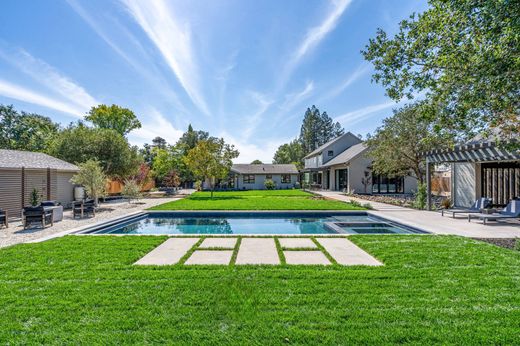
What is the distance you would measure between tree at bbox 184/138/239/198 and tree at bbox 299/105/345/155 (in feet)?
118

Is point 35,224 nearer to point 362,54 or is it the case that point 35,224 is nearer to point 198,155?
point 362,54

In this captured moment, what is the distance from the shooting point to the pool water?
9.68 metres

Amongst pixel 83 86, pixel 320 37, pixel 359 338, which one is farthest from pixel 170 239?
pixel 83 86

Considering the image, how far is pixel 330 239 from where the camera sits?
702 centimetres

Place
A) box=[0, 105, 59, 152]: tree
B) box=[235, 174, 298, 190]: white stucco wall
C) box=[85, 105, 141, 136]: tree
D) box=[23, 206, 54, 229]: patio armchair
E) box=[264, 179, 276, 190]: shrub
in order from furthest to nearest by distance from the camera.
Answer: box=[85, 105, 141, 136]: tree → box=[235, 174, 298, 190]: white stucco wall → box=[0, 105, 59, 152]: tree → box=[264, 179, 276, 190]: shrub → box=[23, 206, 54, 229]: patio armchair

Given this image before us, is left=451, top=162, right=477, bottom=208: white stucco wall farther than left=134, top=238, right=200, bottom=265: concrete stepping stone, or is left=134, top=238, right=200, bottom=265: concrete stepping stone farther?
left=451, top=162, right=477, bottom=208: white stucco wall

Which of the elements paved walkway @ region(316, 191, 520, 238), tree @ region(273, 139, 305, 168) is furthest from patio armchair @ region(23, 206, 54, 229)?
tree @ region(273, 139, 305, 168)

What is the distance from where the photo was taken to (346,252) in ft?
19.1

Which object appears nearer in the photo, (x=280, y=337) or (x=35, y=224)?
(x=280, y=337)

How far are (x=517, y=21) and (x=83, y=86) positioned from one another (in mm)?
22096

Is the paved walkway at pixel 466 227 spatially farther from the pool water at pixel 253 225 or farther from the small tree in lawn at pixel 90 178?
the small tree in lawn at pixel 90 178

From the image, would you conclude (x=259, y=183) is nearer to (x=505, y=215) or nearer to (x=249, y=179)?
(x=249, y=179)

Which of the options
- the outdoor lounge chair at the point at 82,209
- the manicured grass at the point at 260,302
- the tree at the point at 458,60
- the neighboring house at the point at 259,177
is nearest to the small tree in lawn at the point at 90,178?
the outdoor lounge chair at the point at 82,209

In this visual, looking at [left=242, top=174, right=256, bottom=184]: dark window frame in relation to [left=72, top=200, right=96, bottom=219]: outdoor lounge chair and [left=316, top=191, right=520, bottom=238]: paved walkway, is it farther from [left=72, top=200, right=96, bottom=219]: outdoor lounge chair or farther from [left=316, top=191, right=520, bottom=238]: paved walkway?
[left=316, top=191, right=520, bottom=238]: paved walkway
